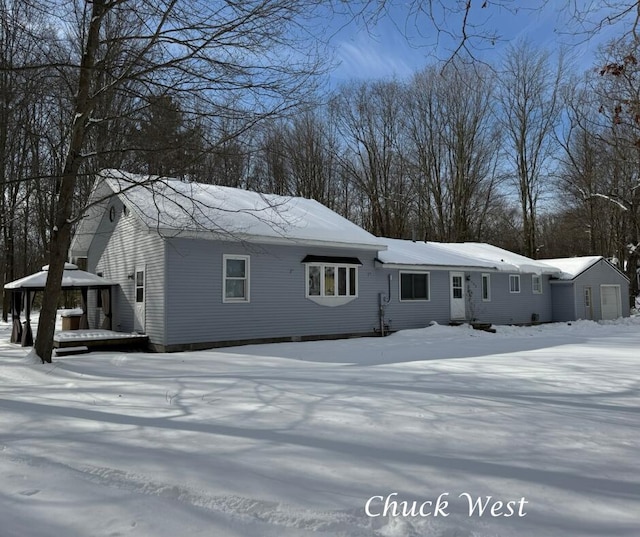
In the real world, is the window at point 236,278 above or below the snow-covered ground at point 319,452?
above

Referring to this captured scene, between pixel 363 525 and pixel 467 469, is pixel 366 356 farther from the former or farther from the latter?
pixel 363 525

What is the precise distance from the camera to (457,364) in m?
9.70

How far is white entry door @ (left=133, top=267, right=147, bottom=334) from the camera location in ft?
45.6

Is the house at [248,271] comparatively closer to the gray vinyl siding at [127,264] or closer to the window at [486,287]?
the gray vinyl siding at [127,264]

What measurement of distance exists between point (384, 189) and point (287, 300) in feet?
69.6

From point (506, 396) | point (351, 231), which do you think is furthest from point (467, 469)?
point (351, 231)

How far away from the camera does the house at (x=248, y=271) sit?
13.0m

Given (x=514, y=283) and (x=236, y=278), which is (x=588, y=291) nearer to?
(x=514, y=283)

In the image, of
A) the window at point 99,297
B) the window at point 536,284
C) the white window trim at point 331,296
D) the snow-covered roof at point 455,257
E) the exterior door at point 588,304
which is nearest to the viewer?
the white window trim at point 331,296

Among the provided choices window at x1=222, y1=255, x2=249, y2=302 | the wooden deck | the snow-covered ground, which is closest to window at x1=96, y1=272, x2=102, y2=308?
the wooden deck

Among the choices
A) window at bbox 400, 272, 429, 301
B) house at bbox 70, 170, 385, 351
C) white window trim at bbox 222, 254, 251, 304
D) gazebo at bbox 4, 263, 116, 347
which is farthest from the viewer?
window at bbox 400, 272, 429, 301

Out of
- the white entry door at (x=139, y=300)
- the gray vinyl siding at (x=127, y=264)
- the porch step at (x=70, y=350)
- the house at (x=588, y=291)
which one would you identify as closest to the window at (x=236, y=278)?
the gray vinyl siding at (x=127, y=264)

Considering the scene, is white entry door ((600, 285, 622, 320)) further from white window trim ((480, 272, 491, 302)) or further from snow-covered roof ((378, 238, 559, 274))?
white window trim ((480, 272, 491, 302))

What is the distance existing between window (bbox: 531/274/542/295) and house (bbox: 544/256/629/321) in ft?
3.25
